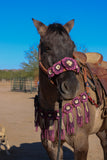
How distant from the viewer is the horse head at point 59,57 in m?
2.04

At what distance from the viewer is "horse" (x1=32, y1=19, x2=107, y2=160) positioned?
2.13 metres

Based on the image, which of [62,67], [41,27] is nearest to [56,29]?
[41,27]

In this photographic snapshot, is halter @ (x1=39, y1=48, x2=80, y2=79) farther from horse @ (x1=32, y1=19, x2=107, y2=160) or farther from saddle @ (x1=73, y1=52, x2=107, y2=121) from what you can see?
saddle @ (x1=73, y1=52, x2=107, y2=121)

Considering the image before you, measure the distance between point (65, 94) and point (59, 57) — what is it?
42 cm

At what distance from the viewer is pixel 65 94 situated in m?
2.03

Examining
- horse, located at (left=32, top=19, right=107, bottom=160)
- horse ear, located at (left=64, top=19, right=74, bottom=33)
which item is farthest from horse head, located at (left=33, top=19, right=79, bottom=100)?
horse ear, located at (left=64, top=19, right=74, bottom=33)

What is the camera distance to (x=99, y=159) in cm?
434

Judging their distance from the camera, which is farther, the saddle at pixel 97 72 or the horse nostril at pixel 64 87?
the saddle at pixel 97 72

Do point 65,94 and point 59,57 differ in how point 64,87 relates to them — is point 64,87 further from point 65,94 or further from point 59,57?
point 59,57

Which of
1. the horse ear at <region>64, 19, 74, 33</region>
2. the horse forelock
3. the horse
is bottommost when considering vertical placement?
the horse

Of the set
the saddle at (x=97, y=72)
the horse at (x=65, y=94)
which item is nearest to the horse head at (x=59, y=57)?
the horse at (x=65, y=94)

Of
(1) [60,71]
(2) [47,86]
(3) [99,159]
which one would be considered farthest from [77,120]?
(3) [99,159]

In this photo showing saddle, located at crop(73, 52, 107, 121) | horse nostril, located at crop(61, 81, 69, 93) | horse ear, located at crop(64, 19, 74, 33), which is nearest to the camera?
horse nostril, located at crop(61, 81, 69, 93)

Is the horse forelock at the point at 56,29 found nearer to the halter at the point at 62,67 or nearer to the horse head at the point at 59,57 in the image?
the horse head at the point at 59,57
